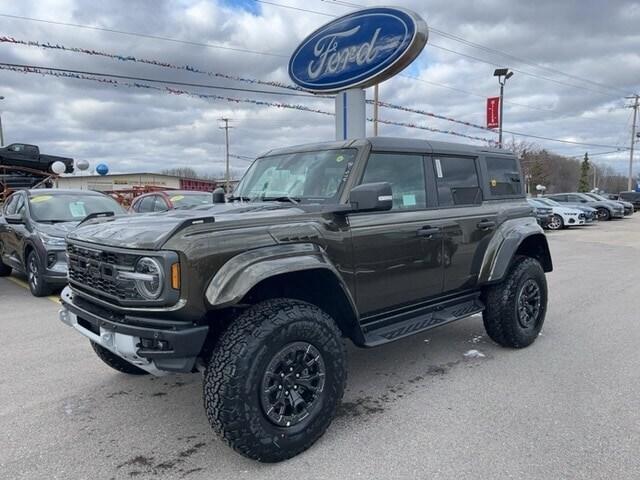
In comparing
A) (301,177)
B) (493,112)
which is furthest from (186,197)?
(493,112)

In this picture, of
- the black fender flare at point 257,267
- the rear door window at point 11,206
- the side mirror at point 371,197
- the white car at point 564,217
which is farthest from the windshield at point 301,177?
the white car at point 564,217

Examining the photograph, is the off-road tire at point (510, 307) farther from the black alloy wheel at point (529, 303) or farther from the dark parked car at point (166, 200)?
the dark parked car at point (166, 200)

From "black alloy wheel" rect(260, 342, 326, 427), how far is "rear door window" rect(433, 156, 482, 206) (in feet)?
6.47

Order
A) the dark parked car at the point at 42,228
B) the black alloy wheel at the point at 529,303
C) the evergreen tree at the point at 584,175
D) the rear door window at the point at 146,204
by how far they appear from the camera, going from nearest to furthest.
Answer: the black alloy wheel at the point at 529,303, the dark parked car at the point at 42,228, the rear door window at the point at 146,204, the evergreen tree at the point at 584,175

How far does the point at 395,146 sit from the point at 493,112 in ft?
82.9

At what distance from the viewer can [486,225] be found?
4.50 m

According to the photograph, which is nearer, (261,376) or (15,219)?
(261,376)

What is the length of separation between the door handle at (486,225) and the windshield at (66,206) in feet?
19.4

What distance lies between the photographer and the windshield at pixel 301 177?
367 centimetres

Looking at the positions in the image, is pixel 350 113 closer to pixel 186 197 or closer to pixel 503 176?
pixel 186 197

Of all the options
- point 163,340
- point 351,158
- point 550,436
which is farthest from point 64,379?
point 550,436

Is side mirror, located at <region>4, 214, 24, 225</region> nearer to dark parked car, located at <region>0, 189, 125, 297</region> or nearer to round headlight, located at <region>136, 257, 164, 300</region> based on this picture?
dark parked car, located at <region>0, 189, 125, 297</region>

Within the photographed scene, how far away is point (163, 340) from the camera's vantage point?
8.61 ft

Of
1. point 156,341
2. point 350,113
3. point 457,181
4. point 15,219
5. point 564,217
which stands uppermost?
point 350,113
